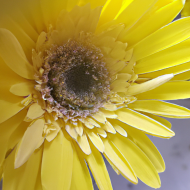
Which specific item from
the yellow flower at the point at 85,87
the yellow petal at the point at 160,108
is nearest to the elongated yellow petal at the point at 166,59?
the yellow flower at the point at 85,87

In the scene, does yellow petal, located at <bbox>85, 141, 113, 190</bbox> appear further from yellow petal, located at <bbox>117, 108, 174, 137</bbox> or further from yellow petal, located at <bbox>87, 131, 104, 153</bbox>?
yellow petal, located at <bbox>117, 108, 174, 137</bbox>

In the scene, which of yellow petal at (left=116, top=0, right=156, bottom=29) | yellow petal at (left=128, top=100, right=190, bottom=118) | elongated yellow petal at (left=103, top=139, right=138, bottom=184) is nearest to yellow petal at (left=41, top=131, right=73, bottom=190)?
elongated yellow petal at (left=103, top=139, right=138, bottom=184)

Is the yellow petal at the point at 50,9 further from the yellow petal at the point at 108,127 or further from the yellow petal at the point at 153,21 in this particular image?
the yellow petal at the point at 108,127

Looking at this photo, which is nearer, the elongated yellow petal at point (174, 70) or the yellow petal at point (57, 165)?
the yellow petal at point (57, 165)

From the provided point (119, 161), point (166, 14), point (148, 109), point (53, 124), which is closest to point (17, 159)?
point (53, 124)

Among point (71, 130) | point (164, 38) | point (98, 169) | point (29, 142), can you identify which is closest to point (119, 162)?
point (98, 169)

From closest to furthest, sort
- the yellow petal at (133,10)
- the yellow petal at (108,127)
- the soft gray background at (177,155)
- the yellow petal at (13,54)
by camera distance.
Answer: the yellow petal at (13,54), the yellow petal at (133,10), the yellow petal at (108,127), the soft gray background at (177,155)
